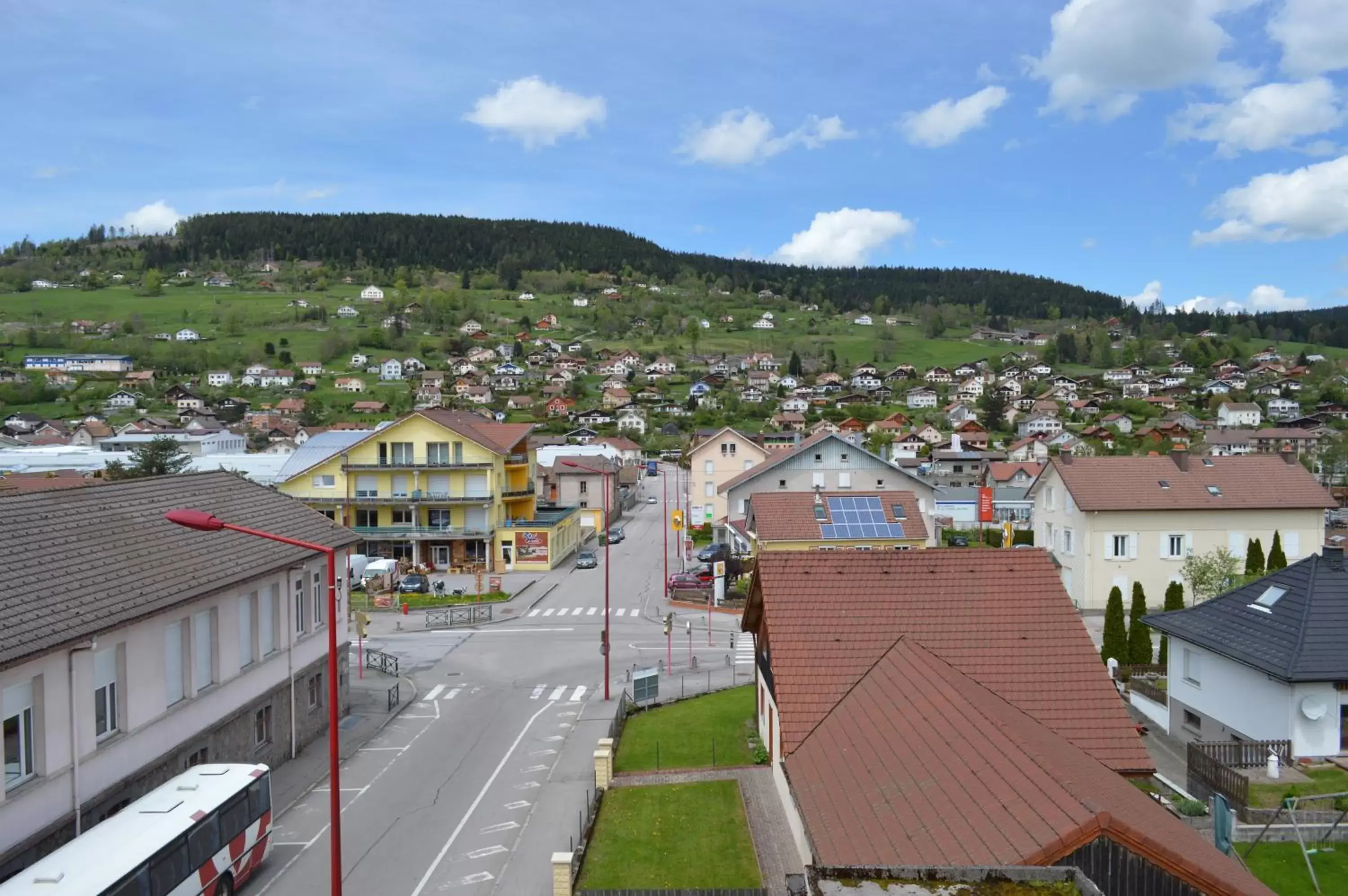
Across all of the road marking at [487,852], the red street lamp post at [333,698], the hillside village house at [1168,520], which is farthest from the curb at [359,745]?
the hillside village house at [1168,520]

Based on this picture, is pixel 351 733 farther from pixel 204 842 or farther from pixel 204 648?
pixel 204 842

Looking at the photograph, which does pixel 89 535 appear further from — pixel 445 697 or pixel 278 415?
pixel 278 415

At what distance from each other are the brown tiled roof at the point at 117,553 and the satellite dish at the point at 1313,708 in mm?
22189

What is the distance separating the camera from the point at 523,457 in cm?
5881

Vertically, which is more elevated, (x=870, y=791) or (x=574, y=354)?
(x=574, y=354)

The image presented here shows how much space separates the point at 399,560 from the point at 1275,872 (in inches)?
1744

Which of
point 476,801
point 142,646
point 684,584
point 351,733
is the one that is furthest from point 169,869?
point 684,584

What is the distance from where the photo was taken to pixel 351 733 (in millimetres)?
24750

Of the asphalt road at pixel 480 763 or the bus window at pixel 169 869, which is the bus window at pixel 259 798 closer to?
the asphalt road at pixel 480 763

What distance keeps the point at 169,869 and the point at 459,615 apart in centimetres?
2857

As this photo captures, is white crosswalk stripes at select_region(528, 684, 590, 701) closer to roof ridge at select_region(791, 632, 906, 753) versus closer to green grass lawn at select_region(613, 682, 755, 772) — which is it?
green grass lawn at select_region(613, 682, 755, 772)

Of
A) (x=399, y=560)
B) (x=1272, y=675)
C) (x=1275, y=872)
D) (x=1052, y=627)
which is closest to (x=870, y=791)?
(x=1052, y=627)

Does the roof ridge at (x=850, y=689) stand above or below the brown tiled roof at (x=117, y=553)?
below

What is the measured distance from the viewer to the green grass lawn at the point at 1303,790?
56.5 feet
